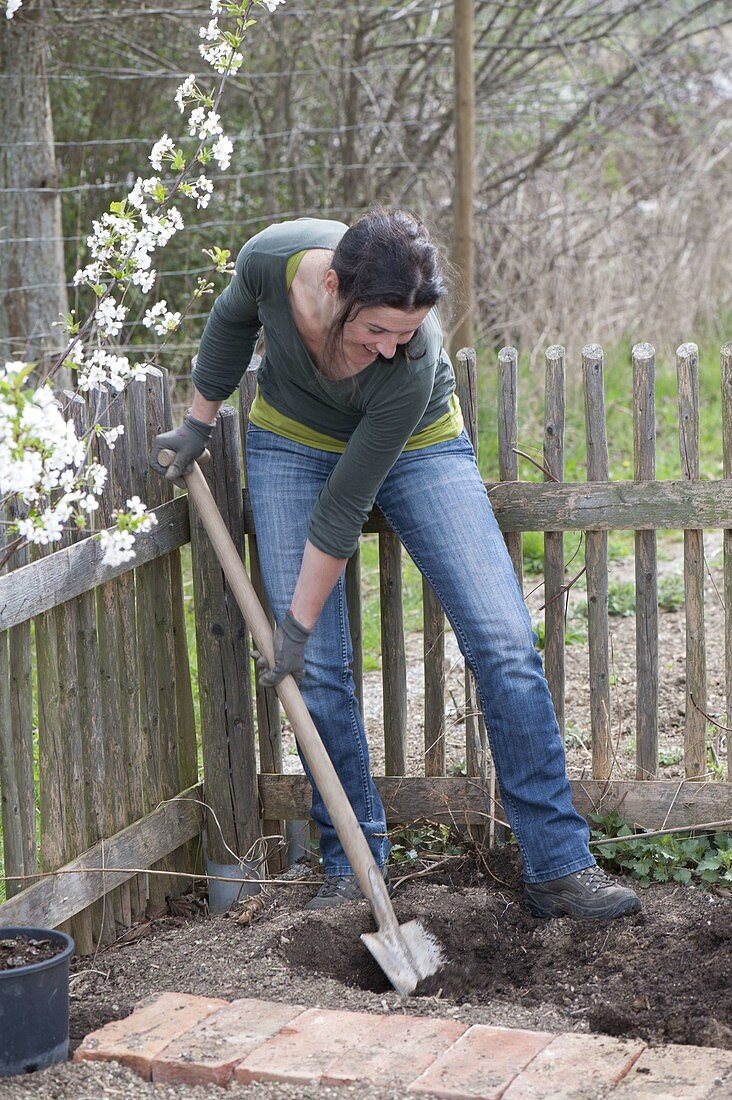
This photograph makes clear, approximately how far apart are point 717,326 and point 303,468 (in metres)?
6.46

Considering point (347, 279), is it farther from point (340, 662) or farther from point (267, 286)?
point (340, 662)

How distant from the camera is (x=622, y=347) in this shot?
324 inches

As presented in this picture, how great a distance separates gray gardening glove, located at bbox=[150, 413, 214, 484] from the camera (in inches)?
121

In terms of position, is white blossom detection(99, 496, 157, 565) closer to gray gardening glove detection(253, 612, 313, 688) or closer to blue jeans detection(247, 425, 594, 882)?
gray gardening glove detection(253, 612, 313, 688)

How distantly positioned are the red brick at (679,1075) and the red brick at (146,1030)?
0.87 m

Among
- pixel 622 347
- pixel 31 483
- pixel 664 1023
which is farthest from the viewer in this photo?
pixel 622 347

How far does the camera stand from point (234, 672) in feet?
11.1

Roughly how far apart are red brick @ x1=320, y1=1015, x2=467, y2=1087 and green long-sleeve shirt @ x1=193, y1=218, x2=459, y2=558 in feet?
3.45

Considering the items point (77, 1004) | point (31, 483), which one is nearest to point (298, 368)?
point (31, 483)

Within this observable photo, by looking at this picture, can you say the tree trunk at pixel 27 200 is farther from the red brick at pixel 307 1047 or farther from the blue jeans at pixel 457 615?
the red brick at pixel 307 1047

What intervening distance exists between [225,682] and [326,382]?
993mm

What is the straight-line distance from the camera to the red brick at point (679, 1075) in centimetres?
207

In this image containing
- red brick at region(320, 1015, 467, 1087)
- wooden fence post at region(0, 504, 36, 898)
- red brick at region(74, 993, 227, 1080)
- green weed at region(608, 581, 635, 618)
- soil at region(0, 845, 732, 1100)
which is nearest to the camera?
red brick at region(320, 1015, 467, 1087)

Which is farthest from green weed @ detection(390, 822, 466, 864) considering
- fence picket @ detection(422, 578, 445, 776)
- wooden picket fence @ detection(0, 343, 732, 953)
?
fence picket @ detection(422, 578, 445, 776)
